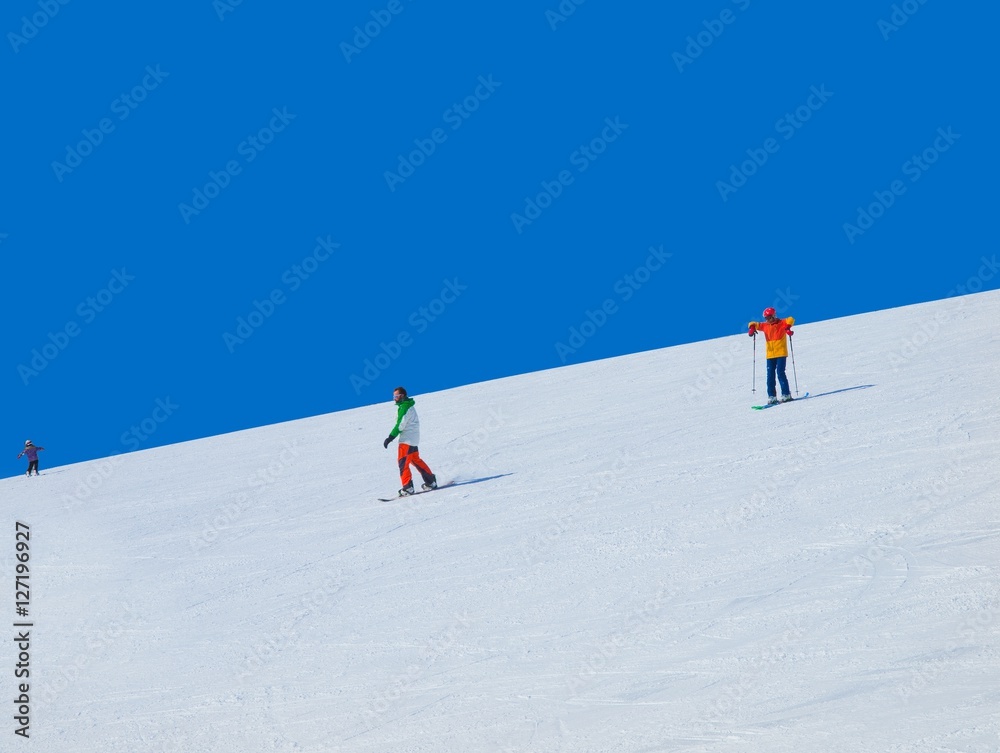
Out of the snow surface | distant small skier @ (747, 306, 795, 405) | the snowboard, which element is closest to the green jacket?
the snowboard

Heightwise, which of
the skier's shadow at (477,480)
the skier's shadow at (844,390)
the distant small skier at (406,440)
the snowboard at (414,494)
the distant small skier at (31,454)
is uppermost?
the distant small skier at (31,454)

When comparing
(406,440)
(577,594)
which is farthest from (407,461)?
(577,594)

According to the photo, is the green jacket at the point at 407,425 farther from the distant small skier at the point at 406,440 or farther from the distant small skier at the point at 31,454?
the distant small skier at the point at 31,454

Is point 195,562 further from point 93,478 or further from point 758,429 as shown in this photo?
point 93,478

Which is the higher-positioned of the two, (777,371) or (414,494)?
(777,371)

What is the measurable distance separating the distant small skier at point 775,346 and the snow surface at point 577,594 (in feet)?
1.87

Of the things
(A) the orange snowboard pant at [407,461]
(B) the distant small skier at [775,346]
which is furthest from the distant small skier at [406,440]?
(B) the distant small skier at [775,346]

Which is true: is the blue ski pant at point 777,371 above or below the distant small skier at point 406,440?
above

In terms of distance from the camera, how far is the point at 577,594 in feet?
31.5

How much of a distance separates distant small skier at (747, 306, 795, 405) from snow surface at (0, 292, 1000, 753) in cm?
57

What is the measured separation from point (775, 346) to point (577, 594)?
8396 mm

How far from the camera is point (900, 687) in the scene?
6922 mm

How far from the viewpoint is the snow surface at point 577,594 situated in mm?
7227

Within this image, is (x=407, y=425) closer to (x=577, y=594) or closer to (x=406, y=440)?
(x=406, y=440)
